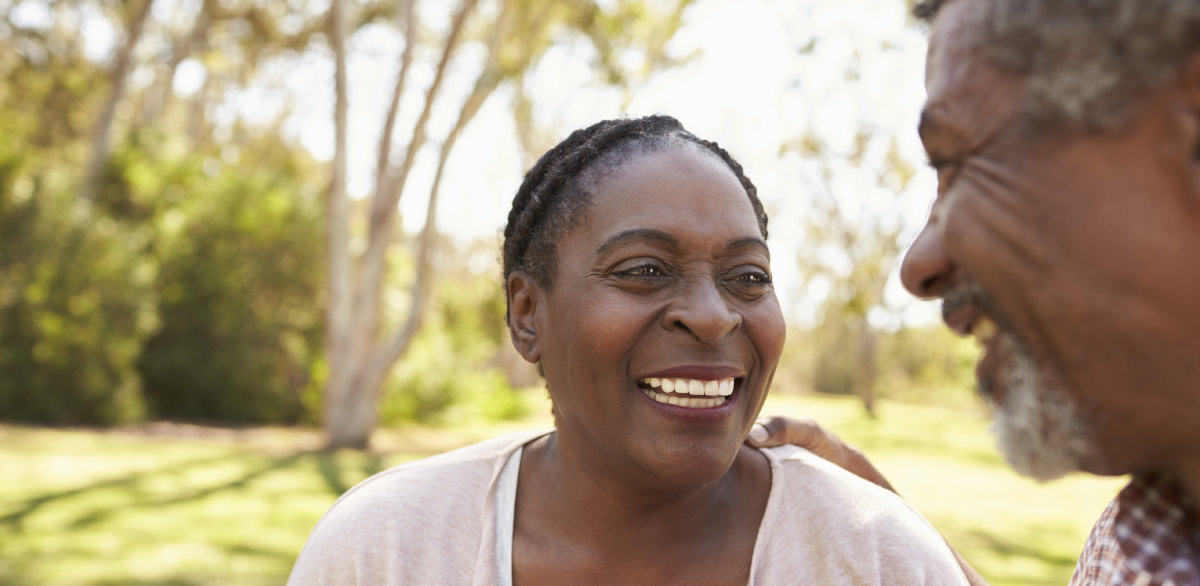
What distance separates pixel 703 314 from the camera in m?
2.04

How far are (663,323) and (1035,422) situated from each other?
3.21 feet

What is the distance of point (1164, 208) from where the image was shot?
1.06m

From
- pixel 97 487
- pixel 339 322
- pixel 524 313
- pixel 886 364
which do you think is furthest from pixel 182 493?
pixel 886 364

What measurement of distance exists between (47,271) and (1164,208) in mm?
13058

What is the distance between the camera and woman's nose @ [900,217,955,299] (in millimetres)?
1270

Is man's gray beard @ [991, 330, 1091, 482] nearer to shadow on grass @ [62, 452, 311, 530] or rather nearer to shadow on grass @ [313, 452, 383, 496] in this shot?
shadow on grass @ [62, 452, 311, 530]

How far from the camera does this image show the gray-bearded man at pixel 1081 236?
1.06 metres

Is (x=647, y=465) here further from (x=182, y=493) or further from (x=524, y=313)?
(x=182, y=493)

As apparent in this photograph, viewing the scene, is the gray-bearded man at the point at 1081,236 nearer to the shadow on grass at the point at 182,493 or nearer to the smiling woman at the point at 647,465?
the smiling woman at the point at 647,465

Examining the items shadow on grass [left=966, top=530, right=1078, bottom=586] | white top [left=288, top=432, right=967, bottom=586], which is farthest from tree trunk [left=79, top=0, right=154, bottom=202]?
white top [left=288, top=432, right=967, bottom=586]

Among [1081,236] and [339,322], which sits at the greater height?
[1081,236]

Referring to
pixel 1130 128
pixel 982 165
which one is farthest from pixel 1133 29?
pixel 982 165

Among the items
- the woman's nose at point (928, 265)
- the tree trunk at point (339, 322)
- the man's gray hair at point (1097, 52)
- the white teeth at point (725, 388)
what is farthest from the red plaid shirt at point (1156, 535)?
the tree trunk at point (339, 322)

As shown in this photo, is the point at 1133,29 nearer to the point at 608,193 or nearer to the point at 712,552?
the point at 608,193
